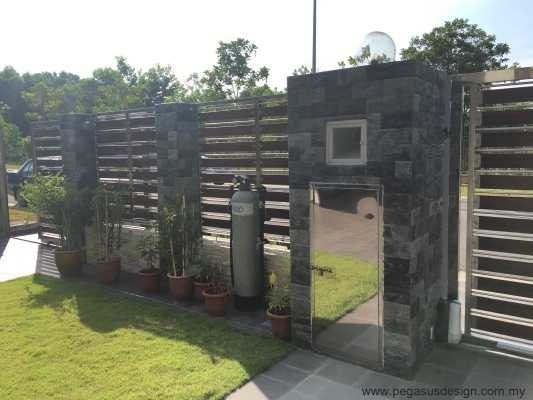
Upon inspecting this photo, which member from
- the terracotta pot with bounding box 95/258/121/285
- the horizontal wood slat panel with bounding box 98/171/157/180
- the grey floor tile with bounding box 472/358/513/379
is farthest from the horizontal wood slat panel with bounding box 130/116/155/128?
the grey floor tile with bounding box 472/358/513/379

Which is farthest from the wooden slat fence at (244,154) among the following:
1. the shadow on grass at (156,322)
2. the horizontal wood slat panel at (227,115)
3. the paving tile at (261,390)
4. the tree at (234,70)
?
the tree at (234,70)

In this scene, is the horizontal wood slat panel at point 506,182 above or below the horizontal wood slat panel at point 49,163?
below

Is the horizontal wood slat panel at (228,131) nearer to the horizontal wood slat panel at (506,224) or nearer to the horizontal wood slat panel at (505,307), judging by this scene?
the horizontal wood slat panel at (506,224)

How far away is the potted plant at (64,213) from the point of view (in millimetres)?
6766

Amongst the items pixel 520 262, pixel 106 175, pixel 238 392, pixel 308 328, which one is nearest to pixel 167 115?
pixel 106 175

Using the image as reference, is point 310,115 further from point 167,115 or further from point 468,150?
point 167,115

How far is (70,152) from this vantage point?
772cm

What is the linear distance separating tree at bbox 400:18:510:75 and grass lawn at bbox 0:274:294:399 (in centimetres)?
1838

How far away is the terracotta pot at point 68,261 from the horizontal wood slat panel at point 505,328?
5869 millimetres

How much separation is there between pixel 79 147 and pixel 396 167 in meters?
6.22

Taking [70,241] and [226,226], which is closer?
[226,226]

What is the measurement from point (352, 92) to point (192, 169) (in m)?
3.25

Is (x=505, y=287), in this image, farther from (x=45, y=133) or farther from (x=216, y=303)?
(x=45, y=133)

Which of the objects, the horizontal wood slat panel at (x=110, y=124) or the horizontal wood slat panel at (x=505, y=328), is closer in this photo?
the horizontal wood slat panel at (x=505, y=328)
